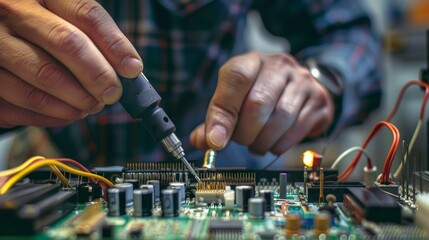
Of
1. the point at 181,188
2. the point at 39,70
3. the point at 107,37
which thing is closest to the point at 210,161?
the point at 181,188

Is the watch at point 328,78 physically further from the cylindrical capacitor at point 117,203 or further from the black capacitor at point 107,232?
the black capacitor at point 107,232

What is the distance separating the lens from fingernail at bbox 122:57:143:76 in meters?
1.53

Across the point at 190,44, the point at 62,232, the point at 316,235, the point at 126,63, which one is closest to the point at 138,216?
the point at 62,232

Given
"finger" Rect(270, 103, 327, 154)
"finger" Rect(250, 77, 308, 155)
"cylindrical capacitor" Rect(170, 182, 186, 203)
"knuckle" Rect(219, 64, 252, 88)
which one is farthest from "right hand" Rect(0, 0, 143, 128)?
"finger" Rect(270, 103, 327, 154)

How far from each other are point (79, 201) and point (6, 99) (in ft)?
1.92

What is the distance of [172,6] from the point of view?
256cm

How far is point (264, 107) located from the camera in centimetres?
196

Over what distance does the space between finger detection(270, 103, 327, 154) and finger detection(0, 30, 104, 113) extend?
0.90 meters

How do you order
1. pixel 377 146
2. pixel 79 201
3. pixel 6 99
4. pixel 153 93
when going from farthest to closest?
pixel 377 146 → pixel 6 99 → pixel 153 93 → pixel 79 201

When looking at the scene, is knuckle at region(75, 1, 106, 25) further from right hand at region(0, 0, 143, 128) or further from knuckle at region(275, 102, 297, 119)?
knuckle at region(275, 102, 297, 119)

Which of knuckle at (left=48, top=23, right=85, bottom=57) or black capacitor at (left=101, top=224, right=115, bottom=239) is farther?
knuckle at (left=48, top=23, right=85, bottom=57)

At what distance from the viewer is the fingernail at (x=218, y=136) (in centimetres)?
173

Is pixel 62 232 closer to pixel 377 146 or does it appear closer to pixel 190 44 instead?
pixel 190 44

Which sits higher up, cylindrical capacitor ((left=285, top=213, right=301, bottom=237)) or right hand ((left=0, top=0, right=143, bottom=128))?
right hand ((left=0, top=0, right=143, bottom=128))
